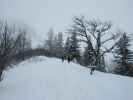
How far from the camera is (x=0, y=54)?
8.03m

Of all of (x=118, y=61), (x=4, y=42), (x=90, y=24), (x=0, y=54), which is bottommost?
(x=118, y=61)

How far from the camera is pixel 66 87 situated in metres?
6.98

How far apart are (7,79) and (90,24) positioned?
15144 millimetres

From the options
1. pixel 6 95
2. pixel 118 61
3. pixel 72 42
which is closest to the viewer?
pixel 6 95

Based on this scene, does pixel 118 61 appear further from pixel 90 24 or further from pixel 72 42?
pixel 72 42

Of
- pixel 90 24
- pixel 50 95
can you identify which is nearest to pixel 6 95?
pixel 50 95

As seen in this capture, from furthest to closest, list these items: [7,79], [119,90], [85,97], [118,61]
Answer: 1. [118,61]
2. [7,79]
3. [119,90]
4. [85,97]

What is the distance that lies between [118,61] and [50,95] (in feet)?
69.6

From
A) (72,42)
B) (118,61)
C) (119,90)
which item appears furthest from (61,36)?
(119,90)

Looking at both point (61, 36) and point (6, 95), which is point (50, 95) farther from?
point (61, 36)

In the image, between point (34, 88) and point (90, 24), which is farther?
point (90, 24)

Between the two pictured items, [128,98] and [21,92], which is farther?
[21,92]

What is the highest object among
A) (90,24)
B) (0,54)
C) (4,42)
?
(90,24)

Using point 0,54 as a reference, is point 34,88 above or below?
below
